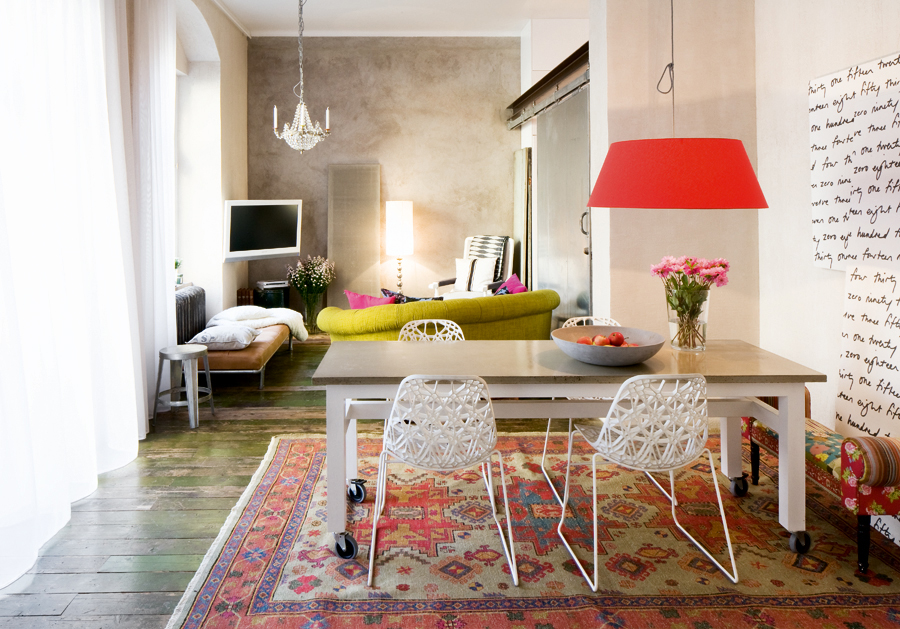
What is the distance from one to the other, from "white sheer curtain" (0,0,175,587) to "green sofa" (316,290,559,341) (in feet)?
4.11

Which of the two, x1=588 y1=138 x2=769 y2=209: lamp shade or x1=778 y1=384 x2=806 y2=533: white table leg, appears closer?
x1=588 y1=138 x2=769 y2=209: lamp shade

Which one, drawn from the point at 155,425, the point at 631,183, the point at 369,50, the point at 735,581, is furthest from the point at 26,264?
the point at 369,50

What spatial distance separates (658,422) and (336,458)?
1184 millimetres

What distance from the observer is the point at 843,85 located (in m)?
3.05

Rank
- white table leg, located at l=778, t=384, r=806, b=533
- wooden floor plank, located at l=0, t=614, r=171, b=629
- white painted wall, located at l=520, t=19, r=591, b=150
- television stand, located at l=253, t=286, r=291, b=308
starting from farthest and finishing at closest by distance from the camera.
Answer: television stand, located at l=253, t=286, r=291, b=308 → white painted wall, located at l=520, t=19, r=591, b=150 → white table leg, located at l=778, t=384, r=806, b=533 → wooden floor plank, located at l=0, t=614, r=171, b=629

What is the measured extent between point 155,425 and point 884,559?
154 inches

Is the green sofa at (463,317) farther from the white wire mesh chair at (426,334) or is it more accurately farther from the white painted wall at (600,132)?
the white painted wall at (600,132)

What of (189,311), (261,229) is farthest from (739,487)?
(261,229)

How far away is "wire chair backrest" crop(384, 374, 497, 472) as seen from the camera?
2230 millimetres

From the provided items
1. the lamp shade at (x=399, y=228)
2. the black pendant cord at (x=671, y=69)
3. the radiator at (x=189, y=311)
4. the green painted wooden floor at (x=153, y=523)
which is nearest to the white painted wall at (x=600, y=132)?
the black pendant cord at (x=671, y=69)

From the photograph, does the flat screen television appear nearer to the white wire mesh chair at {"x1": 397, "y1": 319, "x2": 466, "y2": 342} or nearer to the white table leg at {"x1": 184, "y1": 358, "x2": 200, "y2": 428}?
the white table leg at {"x1": 184, "y1": 358, "x2": 200, "y2": 428}

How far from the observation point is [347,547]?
2.49 meters

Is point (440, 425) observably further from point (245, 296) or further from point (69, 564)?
point (245, 296)

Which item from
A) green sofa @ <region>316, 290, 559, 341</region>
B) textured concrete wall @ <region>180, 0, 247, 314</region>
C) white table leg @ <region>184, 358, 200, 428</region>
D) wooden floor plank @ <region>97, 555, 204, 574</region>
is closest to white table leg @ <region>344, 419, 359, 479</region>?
wooden floor plank @ <region>97, 555, 204, 574</region>
